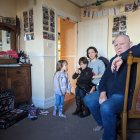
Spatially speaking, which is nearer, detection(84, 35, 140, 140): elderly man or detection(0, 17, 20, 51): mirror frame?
detection(84, 35, 140, 140): elderly man

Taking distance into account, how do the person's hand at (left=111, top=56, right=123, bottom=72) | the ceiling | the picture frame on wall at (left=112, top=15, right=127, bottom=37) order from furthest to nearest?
the ceiling → the picture frame on wall at (left=112, top=15, right=127, bottom=37) → the person's hand at (left=111, top=56, right=123, bottom=72)

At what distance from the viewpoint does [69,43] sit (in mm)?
4223

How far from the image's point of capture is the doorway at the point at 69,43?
4.12 metres

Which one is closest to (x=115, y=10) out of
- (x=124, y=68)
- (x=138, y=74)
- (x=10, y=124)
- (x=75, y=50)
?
(x=75, y=50)

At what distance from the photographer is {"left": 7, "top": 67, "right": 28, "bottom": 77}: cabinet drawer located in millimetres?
2789

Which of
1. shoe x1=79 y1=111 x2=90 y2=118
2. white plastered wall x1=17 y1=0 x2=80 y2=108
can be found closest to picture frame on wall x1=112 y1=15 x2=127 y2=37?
white plastered wall x1=17 y1=0 x2=80 y2=108

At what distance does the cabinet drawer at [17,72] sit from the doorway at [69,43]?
137cm

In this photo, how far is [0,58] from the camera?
277 cm

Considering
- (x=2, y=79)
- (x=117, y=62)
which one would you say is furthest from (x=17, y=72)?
(x=117, y=62)

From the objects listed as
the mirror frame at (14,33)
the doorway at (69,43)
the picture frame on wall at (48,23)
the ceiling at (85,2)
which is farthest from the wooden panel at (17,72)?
the ceiling at (85,2)

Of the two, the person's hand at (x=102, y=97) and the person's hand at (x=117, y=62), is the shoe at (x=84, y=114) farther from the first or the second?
the person's hand at (x=117, y=62)

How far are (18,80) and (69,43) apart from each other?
70.0 inches

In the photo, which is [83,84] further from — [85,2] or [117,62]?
[85,2]

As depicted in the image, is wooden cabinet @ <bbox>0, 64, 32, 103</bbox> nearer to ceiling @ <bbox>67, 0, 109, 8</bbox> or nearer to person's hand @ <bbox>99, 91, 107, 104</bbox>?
person's hand @ <bbox>99, 91, 107, 104</bbox>
